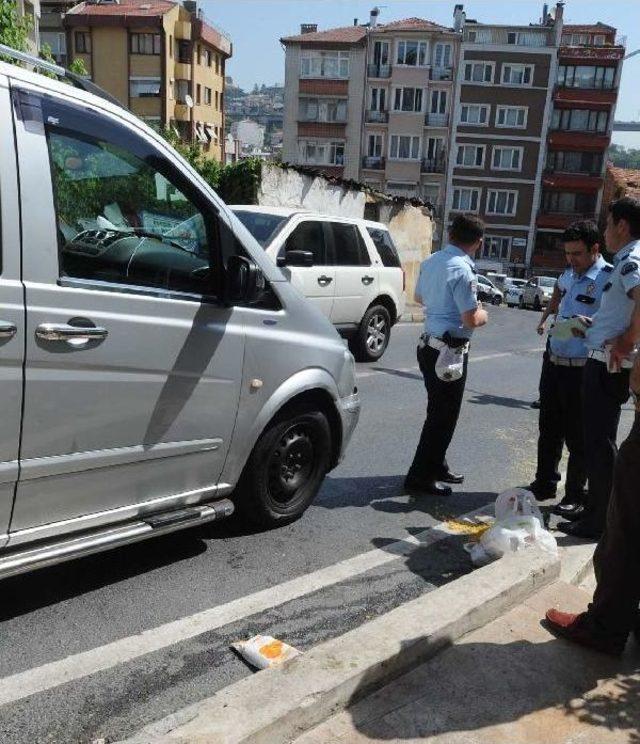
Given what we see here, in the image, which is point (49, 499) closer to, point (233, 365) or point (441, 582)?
point (233, 365)

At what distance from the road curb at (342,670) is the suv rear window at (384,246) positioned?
7.89 m

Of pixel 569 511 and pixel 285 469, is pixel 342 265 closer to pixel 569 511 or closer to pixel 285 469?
pixel 569 511

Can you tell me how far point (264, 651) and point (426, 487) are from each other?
2.37 meters

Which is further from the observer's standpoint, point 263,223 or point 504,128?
point 504,128

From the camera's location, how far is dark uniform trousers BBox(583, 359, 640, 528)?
411cm

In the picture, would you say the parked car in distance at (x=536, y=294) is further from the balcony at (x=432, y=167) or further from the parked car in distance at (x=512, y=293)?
the balcony at (x=432, y=167)

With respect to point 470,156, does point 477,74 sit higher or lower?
higher

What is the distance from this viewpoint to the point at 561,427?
16.4ft

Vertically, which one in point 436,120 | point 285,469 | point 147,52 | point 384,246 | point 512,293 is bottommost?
point 512,293

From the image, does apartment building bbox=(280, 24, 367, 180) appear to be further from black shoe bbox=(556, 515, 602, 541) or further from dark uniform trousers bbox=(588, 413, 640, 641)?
dark uniform trousers bbox=(588, 413, 640, 641)

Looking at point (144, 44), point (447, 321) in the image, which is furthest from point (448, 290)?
point (144, 44)

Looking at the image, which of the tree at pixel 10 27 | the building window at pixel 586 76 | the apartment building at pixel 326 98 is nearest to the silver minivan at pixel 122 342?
the tree at pixel 10 27

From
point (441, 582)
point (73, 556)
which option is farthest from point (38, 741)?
point (441, 582)

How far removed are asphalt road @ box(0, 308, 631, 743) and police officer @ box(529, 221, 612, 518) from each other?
633 mm
